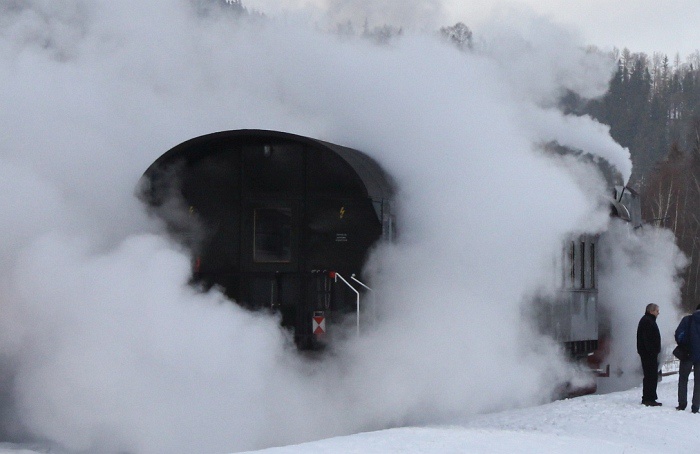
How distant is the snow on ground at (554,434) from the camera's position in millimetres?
8227

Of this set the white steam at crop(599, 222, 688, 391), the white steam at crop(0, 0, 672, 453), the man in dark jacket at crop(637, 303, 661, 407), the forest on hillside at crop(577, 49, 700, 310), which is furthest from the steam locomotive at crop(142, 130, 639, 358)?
the forest on hillside at crop(577, 49, 700, 310)

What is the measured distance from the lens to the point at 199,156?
1085 cm

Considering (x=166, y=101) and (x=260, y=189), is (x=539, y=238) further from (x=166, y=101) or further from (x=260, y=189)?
(x=166, y=101)

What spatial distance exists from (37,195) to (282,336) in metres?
2.62

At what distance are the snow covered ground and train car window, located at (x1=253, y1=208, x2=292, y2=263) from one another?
2318mm

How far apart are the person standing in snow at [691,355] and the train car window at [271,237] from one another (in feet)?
17.1

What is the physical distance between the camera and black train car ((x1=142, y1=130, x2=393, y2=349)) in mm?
10586

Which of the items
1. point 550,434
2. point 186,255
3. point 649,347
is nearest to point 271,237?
point 186,255

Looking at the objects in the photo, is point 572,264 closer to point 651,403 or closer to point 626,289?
point 651,403

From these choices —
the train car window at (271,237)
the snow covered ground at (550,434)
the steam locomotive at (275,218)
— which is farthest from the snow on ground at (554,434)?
the train car window at (271,237)

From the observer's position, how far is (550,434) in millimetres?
9734

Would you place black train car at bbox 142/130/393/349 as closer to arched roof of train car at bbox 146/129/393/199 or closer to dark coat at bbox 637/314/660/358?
arched roof of train car at bbox 146/129/393/199

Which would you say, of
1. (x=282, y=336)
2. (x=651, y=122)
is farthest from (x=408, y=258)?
(x=651, y=122)

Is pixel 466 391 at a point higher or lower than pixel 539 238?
lower
